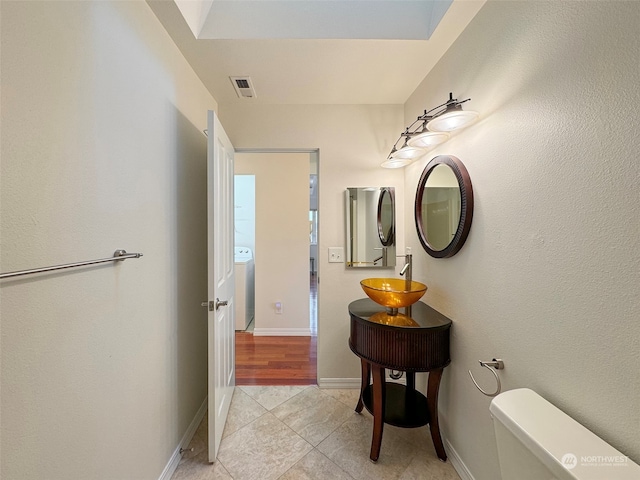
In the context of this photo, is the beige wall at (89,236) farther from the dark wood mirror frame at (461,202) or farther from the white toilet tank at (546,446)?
the dark wood mirror frame at (461,202)

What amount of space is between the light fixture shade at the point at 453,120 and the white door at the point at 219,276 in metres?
1.18

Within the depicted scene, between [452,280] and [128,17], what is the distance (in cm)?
197

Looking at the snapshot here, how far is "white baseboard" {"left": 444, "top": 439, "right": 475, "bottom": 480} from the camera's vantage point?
4.35 ft

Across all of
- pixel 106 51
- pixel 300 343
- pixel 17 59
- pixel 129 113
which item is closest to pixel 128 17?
pixel 106 51

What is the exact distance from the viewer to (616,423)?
26.8 inches

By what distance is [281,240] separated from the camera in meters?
3.21

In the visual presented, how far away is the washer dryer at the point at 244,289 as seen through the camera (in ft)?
10.5

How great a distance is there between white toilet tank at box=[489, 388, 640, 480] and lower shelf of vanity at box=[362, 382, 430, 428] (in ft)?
2.34

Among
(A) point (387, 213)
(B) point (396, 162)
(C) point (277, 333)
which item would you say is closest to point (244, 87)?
(B) point (396, 162)

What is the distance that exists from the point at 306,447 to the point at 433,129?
1.98 meters

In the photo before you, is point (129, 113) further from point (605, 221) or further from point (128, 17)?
point (605, 221)

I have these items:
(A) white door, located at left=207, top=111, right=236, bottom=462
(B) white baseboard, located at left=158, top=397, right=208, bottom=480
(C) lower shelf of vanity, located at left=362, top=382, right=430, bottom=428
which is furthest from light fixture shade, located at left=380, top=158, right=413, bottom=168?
(B) white baseboard, located at left=158, top=397, right=208, bottom=480

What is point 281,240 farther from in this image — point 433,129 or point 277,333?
point 433,129

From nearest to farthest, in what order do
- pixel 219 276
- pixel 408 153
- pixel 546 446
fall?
1. pixel 546 446
2. pixel 219 276
3. pixel 408 153
